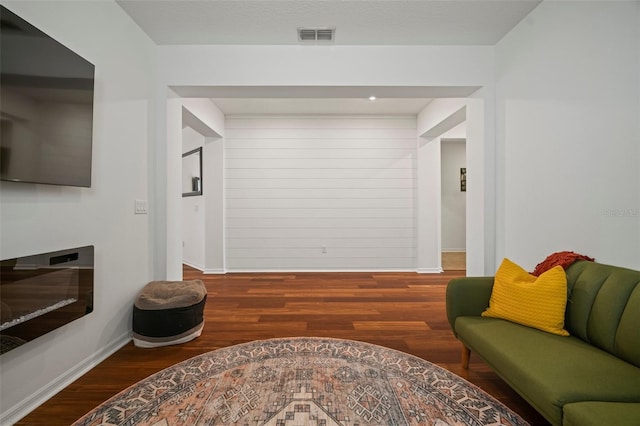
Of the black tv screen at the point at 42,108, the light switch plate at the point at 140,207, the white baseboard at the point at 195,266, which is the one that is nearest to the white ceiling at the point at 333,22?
the black tv screen at the point at 42,108

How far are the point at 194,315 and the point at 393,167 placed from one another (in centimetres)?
407

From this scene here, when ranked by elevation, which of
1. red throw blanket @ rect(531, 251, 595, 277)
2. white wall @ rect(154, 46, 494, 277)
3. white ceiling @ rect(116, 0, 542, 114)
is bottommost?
red throw blanket @ rect(531, 251, 595, 277)

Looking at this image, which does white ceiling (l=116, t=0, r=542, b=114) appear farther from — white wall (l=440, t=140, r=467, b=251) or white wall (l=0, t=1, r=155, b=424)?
white wall (l=440, t=140, r=467, b=251)

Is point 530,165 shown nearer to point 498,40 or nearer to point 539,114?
point 539,114

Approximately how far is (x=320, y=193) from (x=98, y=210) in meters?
3.58

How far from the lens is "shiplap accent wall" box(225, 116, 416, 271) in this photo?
544 cm

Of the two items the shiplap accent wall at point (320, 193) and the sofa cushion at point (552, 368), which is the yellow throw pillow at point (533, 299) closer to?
the sofa cushion at point (552, 368)

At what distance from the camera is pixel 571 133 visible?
2.24 metres

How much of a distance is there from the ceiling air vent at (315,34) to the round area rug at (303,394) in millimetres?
2864

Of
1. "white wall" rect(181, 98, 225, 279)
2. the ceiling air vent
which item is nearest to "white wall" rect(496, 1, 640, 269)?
the ceiling air vent

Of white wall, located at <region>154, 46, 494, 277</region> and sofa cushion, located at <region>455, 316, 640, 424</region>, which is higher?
white wall, located at <region>154, 46, 494, 277</region>

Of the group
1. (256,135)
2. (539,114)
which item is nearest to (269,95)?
(256,135)

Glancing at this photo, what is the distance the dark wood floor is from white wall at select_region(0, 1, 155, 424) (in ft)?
0.59

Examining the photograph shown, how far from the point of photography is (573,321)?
1.81 m
